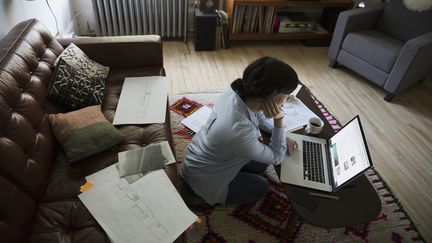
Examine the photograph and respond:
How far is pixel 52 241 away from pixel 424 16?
Answer: 3058mm

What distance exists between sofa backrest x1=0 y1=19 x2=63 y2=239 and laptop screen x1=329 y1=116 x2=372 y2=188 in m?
1.21

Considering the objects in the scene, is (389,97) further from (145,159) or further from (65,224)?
(65,224)

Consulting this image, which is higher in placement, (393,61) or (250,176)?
(393,61)

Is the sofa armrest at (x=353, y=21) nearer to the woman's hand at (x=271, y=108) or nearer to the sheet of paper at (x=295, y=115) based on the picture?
the sheet of paper at (x=295, y=115)

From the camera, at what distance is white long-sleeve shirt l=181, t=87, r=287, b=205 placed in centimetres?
115

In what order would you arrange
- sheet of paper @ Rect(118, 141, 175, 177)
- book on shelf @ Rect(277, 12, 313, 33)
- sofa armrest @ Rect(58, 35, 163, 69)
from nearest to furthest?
1. sheet of paper @ Rect(118, 141, 175, 177)
2. sofa armrest @ Rect(58, 35, 163, 69)
3. book on shelf @ Rect(277, 12, 313, 33)

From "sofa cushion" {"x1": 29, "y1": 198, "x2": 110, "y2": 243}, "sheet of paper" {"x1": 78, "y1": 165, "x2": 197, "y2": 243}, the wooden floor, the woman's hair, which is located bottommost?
the wooden floor

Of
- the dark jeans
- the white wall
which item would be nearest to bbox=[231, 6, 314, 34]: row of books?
the white wall

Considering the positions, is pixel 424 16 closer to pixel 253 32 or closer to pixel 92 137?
pixel 253 32

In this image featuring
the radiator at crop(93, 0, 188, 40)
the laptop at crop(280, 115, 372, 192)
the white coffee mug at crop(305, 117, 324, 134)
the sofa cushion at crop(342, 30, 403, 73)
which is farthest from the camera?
the radiator at crop(93, 0, 188, 40)

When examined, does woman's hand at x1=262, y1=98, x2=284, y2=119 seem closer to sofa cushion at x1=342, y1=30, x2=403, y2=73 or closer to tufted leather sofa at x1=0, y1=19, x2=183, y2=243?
tufted leather sofa at x1=0, y1=19, x2=183, y2=243

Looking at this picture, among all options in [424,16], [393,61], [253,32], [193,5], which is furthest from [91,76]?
[424,16]

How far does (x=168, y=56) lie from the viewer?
9.33ft

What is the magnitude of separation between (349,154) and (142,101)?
113 cm
